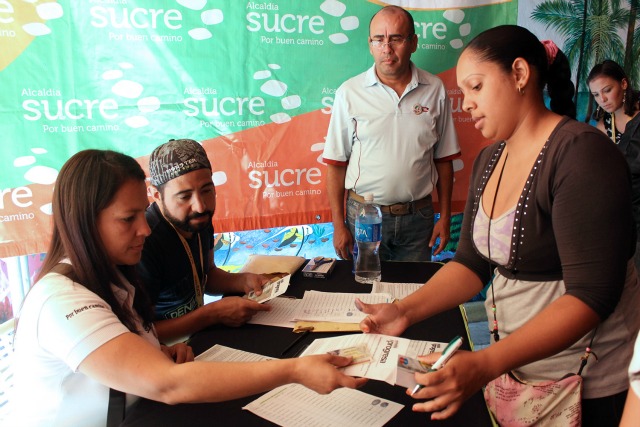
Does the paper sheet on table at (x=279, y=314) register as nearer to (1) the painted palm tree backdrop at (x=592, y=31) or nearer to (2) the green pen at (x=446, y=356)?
(2) the green pen at (x=446, y=356)

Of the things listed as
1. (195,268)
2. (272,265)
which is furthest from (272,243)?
(195,268)

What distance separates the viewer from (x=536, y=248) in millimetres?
1197

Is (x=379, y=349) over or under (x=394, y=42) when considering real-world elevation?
under

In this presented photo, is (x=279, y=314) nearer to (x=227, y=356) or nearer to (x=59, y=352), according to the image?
(x=227, y=356)

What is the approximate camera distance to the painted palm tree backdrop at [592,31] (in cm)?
335

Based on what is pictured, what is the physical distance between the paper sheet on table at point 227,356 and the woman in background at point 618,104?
2.76 meters

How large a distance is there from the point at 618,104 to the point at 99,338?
351 cm

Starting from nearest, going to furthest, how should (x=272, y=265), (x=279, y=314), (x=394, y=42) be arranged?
(x=279, y=314) → (x=272, y=265) → (x=394, y=42)

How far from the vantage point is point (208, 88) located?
2.95 metres

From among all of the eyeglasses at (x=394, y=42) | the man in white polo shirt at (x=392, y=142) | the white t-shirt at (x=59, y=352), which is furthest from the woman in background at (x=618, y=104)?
the white t-shirt at (x=59, y=352)

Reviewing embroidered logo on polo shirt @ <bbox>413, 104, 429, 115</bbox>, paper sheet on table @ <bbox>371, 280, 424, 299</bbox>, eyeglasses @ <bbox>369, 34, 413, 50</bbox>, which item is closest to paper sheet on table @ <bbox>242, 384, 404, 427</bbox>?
paper sheet on table @ <bbox>371, 280, 424, 299</bbox>

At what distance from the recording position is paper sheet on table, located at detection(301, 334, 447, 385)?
107cm

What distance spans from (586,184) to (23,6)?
2828 mm

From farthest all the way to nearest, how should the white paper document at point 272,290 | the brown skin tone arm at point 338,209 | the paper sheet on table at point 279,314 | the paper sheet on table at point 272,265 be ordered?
the brown skin tone arm at point 338,209, the paper sheet on table at point 272,265, the white paper document at point 272,290, the paper sheet on table at point 279,314
